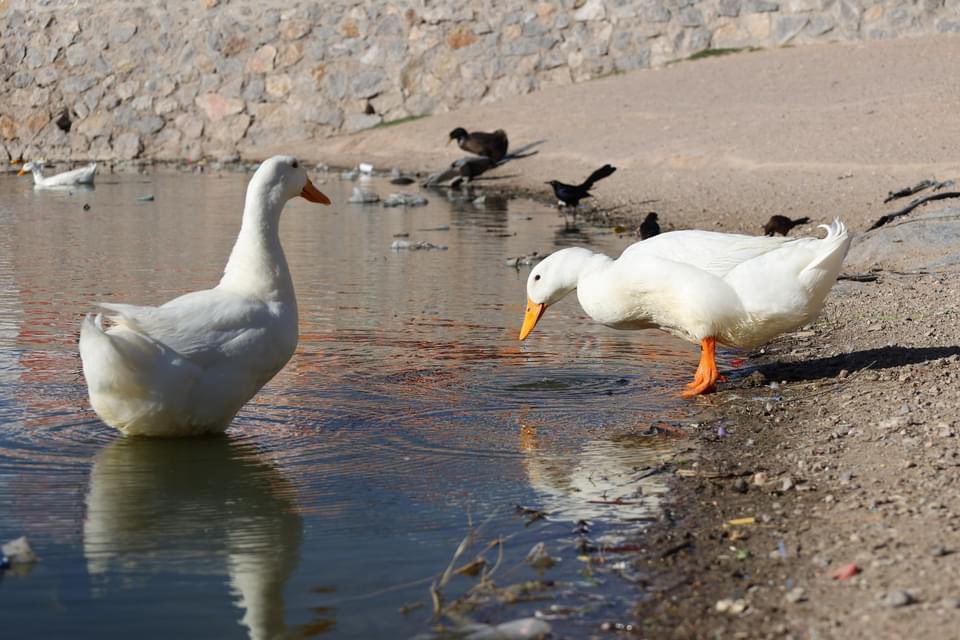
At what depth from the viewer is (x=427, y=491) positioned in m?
5.40

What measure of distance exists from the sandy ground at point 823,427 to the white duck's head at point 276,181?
7.48 ft

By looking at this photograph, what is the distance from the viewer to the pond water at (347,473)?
4.20 metres

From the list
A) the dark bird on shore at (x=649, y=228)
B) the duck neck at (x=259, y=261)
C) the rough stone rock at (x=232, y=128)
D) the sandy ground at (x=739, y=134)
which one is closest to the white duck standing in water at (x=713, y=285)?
the duck neck at (x=259, y=261)

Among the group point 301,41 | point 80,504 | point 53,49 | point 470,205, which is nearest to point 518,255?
point 470,205

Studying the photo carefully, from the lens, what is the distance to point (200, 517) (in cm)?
511

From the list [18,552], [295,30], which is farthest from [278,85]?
[18,552]

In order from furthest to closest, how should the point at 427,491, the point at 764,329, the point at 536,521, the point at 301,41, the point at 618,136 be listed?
1. the point at 301,41
2. the point at 618,136
3. the point at 764,329
4. the point at 427,491
5. the point at 536,521

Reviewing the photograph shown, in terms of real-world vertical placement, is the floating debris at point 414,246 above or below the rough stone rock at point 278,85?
below

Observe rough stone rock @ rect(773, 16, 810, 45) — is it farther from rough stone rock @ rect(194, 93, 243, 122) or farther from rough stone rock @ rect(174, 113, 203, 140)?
rough stone rock @ rect(174, 113, 203, 140)

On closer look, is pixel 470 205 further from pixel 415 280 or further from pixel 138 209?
pixel 415 280

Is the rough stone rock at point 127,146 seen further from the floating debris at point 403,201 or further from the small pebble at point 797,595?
the small pebble at point 797,595

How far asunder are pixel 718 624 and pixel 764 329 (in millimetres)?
3443

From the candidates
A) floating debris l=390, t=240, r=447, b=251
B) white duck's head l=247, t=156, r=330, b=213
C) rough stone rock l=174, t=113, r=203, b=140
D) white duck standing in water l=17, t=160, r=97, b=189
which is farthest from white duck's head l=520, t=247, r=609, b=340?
rough stone rock l=174, t=113, r=203, b=140

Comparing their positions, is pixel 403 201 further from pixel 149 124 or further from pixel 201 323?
pixel 201 323
